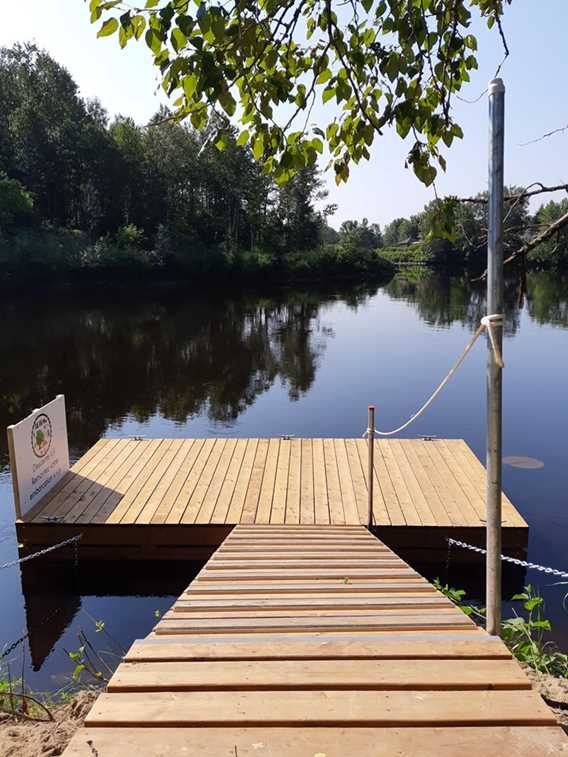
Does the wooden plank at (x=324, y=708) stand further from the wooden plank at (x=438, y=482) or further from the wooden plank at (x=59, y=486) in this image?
the wooden plank at (x=59, y=486)

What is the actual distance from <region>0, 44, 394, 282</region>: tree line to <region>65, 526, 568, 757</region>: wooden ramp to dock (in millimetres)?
34111

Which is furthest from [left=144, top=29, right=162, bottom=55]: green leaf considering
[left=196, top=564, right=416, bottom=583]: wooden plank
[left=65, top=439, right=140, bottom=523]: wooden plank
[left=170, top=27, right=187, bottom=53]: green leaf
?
[left=65, top=439, right=140, bottom=523]: wooden plank

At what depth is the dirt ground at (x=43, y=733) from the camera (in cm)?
233

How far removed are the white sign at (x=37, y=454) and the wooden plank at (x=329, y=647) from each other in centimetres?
405

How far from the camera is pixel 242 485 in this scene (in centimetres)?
668

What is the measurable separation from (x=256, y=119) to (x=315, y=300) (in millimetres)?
32192

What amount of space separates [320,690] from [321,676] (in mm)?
78

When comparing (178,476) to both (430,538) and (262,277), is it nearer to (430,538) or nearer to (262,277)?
(430,538)

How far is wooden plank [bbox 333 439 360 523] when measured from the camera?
19.6 ft

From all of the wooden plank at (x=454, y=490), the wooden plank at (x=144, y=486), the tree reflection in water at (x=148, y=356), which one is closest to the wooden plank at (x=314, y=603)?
the wooden plank at (x=454, y=490)

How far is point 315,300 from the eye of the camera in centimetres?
3491

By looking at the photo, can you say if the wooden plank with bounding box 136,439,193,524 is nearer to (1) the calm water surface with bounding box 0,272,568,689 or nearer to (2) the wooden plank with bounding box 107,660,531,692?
(1) the calm water surface with bounding box 0,272,568,689

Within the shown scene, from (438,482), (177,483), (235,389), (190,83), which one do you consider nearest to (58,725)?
(190,83)

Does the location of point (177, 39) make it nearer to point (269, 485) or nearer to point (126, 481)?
point (269, 485)
